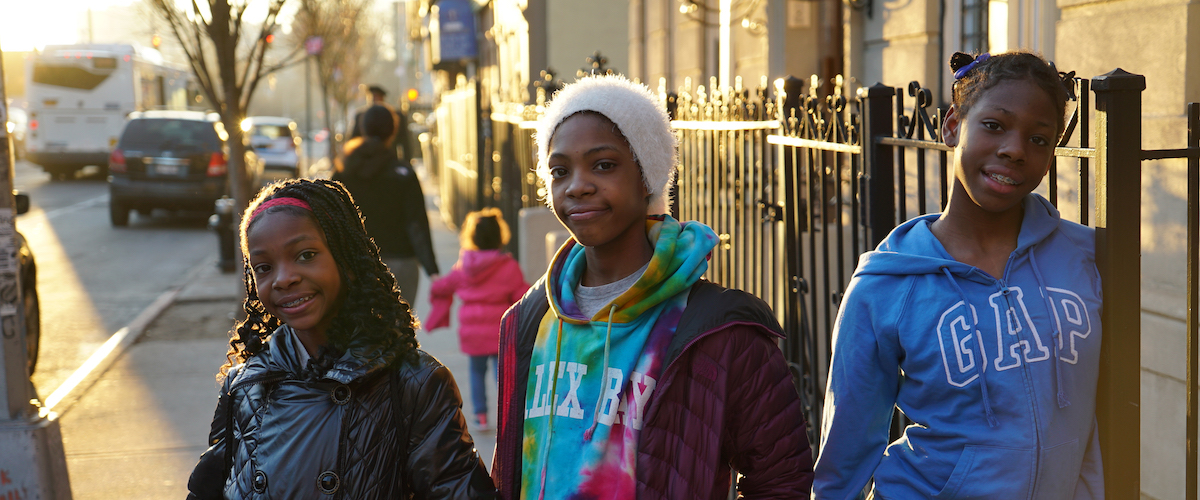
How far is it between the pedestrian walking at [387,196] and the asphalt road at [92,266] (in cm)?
276

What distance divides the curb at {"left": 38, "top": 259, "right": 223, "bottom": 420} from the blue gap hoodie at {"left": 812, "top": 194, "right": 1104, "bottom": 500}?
378 cm

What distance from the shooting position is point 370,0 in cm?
3759

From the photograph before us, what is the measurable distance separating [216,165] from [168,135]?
0.98 meters

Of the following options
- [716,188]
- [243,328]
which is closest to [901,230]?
[243,328]

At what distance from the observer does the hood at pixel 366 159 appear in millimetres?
6527

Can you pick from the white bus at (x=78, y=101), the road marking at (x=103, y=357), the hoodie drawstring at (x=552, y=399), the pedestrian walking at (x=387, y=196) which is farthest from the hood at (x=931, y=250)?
the white bus at (x=78, y=101)

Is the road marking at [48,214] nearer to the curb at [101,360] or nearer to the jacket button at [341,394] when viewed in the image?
the curb at [101,360]

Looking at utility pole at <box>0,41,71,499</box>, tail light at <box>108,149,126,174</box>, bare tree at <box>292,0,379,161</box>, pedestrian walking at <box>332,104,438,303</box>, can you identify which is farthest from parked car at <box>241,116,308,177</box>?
utility pole at <box>0,41,71,499</box>

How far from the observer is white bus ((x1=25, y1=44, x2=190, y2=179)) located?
2720 cm

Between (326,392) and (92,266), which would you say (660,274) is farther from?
(92,266)

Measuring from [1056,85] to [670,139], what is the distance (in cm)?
74

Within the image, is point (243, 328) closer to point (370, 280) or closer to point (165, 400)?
point (370, 280)

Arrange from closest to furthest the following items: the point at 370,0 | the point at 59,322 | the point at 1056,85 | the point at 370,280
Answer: the point at 1056,85 → the point at 370,280 → the point at 59,322 → the point at 370,0

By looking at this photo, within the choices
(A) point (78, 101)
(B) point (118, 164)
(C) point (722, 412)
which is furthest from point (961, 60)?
(A) point (78, 101)
